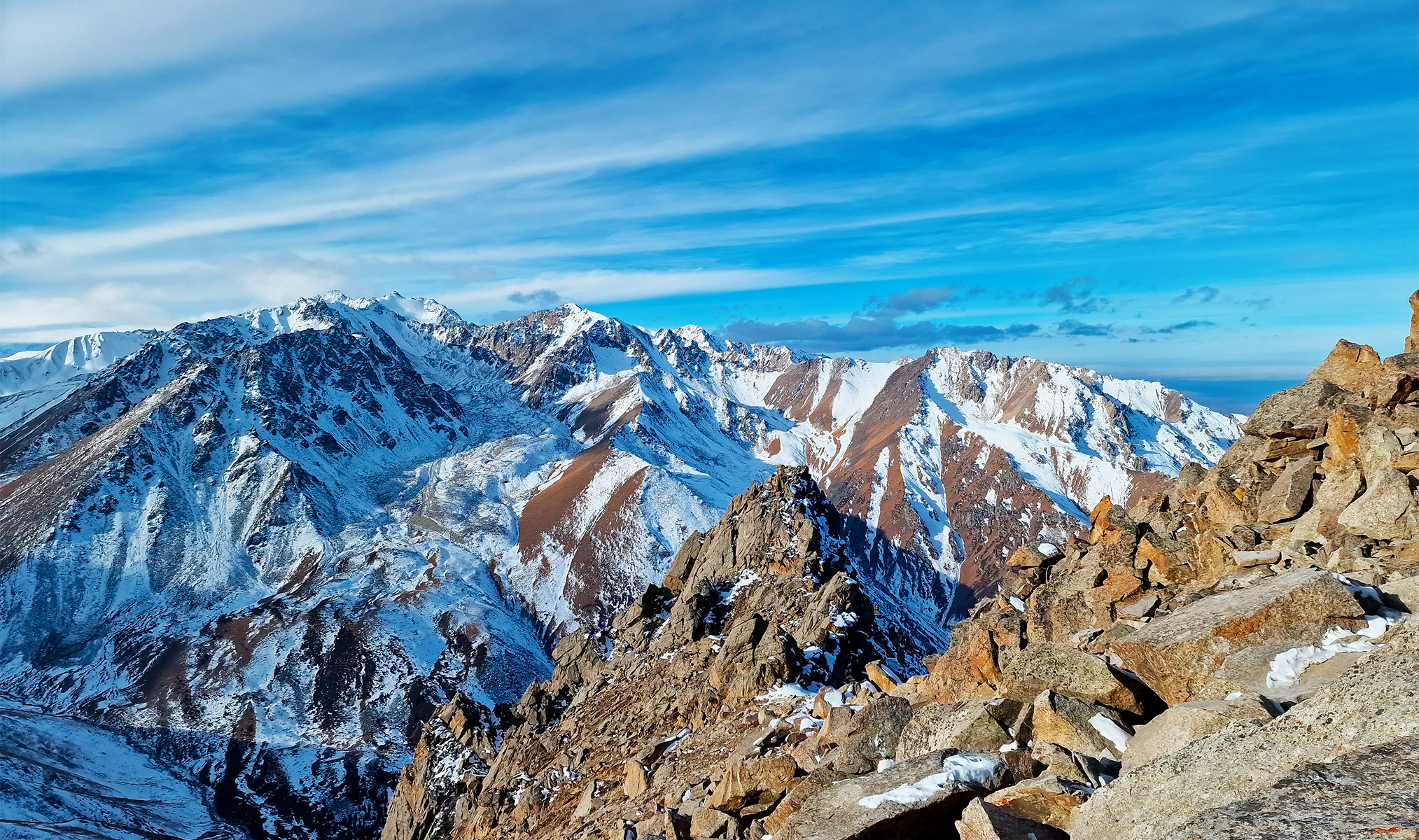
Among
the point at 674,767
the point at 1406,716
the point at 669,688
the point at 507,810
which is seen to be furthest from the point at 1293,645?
the point at 507,810

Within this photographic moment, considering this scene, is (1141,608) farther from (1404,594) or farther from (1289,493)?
(1404,594)

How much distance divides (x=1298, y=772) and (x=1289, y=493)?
17.4 m

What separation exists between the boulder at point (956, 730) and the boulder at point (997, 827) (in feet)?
13.3

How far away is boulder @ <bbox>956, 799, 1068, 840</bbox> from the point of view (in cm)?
1216

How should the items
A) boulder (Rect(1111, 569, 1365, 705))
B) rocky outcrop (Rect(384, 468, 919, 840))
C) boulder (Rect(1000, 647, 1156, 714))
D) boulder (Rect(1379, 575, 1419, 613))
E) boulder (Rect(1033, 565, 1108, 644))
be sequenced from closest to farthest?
boulder (Rect(1111, 569, 1365, 705)) < boulder (Rect(1379, 575, 1419, 613)) < boulder (Rect(1000, 647, 1156, 714)) < rocky outcrop (Rect(384, 468, 919, 840)) < boulder (Rect(1033, 565, 1108, 644))

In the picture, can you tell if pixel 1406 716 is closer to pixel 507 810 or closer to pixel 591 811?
pixel 591 811

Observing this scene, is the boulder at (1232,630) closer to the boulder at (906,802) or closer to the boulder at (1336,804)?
the boulder at (906,802)

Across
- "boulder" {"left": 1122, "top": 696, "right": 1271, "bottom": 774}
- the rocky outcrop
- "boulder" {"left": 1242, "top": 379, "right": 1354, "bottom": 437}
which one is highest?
"boulder" {"left": 1242, "top": 379, "right": 1354, "bottom": 437}

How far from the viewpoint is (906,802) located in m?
14.4

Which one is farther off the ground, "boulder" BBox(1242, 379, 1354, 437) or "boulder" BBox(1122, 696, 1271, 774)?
"boulder" BBox(1242, 379, 1354, 437)

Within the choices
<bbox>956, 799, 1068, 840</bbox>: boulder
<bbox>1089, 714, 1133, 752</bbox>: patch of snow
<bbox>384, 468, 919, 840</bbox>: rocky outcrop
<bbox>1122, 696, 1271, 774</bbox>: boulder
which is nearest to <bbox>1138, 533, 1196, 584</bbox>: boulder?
<bbox>384, 468, 919, 840</bbox>: rocky outcrop

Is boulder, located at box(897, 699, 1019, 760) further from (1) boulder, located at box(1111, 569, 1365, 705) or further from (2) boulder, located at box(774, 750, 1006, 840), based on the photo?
(1) boulder, located at box(1111, 569, 1365, 705)

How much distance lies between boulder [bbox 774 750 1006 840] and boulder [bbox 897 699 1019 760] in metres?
1.13

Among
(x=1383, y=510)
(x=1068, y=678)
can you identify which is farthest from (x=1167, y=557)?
(x=1068, y=678)
